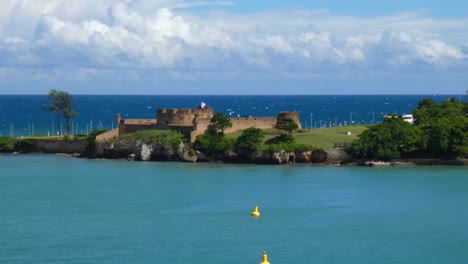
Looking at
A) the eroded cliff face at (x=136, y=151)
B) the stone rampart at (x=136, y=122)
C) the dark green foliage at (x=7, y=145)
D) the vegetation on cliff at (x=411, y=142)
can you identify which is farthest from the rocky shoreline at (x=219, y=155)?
the dark green foliage at (x=7, y=145)

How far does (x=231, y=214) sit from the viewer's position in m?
45.6

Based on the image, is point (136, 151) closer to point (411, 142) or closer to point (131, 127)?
point (131, 127)

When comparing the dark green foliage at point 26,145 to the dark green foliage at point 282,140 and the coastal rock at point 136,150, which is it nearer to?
the coastal rock at point 136,150

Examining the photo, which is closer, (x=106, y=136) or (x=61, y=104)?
(x=106, y=136)

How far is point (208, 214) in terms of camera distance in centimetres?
4562

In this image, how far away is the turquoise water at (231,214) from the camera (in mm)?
36781

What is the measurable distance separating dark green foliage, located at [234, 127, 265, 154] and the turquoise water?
296 cm

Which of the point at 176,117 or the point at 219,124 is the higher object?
the point at 176,117

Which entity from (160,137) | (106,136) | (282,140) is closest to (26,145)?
(106,136)

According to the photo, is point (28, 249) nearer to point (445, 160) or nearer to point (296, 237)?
point (296, 237)

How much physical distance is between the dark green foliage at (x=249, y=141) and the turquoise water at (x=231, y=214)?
2.96 m

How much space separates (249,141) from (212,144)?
9.61 ft

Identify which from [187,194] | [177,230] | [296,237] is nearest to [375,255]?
[296,237]

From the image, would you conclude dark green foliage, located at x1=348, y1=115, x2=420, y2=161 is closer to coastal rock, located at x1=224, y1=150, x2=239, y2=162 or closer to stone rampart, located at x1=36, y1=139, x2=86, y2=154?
coastal rock, located at x1=224, y1=150, x2=239, y2=162
